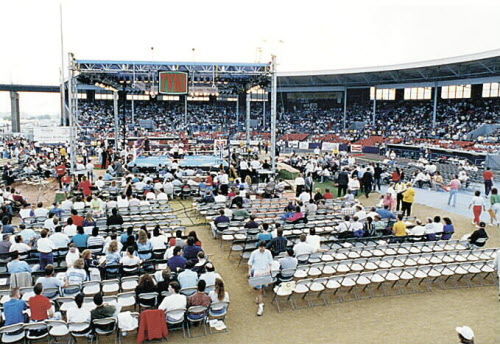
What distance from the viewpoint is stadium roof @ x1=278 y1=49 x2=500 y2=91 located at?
35906 mm

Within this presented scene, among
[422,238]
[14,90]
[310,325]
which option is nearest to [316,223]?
[422,238]

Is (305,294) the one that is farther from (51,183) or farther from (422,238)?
(51,183)

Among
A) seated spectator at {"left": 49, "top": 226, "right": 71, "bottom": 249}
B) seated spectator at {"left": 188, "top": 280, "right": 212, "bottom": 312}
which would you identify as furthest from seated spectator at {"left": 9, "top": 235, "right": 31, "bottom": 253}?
seated spectator at {"left": 188, "top": 280, "right": 212, "bottom": 312}

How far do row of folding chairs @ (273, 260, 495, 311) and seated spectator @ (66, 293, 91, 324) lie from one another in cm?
357

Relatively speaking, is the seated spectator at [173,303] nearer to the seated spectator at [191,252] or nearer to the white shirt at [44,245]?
the seated spectator at [191,252]

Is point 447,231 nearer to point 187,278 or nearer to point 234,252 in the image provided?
point 234,252

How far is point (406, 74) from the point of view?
151ft

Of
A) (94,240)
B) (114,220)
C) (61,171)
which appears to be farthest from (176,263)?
(61,171)

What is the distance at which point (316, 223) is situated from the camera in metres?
13.1

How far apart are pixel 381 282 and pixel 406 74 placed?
40.8 meters

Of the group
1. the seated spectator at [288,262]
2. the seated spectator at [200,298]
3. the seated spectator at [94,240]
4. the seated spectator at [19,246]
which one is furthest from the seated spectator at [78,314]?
the seated spectator at [288,262]

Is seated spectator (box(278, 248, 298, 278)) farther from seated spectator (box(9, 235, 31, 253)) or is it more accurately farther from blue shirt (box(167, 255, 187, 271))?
seated spectator (box(9, 235, 31, 253))

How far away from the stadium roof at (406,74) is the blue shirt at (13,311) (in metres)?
34.0

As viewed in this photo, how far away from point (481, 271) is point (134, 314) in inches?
304
